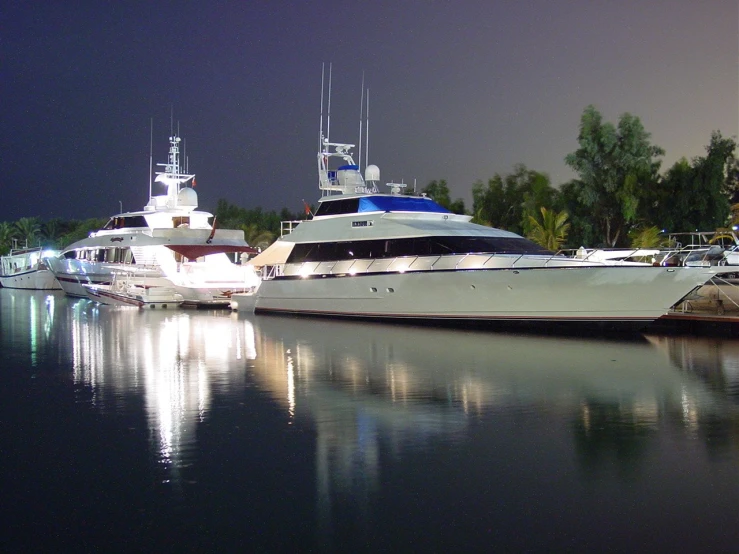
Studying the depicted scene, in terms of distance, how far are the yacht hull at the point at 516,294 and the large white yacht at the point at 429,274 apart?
30mm

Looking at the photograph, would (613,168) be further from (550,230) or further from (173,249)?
(173,249)

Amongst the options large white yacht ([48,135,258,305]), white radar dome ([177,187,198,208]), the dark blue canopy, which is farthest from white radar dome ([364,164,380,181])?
white radar dome ([177,187,198,208])

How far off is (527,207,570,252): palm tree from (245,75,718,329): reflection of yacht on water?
12.3 meters

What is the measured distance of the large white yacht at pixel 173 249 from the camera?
115 ft

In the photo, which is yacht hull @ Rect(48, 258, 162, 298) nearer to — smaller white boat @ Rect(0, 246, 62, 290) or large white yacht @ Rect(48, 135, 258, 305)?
large white yacht @ Rect(48, 135, 258, 305)

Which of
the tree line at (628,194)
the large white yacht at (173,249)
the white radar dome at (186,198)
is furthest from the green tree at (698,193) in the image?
the white radar dome at (186,198)

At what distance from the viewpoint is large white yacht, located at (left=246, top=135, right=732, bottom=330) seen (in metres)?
20.0

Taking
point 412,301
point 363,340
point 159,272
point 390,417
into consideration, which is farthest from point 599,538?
point 159,272

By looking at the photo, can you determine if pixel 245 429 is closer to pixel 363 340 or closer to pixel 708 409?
pixel 708 409

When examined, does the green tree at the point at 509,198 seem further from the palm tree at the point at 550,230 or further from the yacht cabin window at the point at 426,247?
the yacht cabin window at the point at 426,247

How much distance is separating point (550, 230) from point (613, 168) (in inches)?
170

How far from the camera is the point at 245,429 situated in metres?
10.2

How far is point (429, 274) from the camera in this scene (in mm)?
22781

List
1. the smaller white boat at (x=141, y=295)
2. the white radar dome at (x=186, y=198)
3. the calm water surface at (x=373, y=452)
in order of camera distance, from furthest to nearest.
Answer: the white radar dome at (x=186, y=198), the smaller white boat at (x=141, y=295), the calm water surface at (x=373, y=452)
